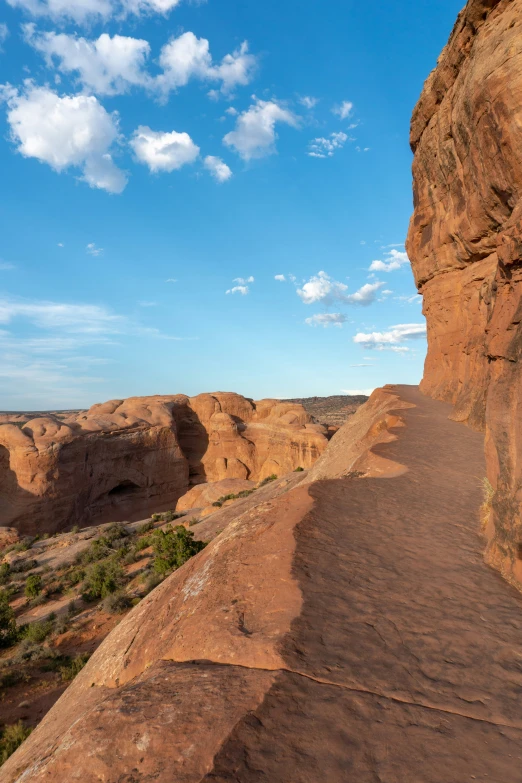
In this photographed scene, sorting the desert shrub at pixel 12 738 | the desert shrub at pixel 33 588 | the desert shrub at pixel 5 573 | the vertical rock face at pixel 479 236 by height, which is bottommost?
the desert shrub at pixel 5 573

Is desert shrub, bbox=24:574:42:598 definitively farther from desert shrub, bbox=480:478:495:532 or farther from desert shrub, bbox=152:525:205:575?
desert shrub, bbox=480:478:495:532

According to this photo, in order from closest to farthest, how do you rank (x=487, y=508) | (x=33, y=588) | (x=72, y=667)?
(x=487, y=508) < (x=72, y=667) < (x=33, y=588)

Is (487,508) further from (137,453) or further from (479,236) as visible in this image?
(137,453)

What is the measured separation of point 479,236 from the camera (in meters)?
14.6

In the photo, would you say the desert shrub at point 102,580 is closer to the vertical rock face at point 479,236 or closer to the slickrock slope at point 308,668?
the slickrock slope at point 308,668

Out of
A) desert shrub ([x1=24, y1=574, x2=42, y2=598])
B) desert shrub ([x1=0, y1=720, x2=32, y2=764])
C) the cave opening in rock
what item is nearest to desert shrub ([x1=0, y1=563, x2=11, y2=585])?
desert shrub ([x1=24, y1=574, x2=42, y2=598])

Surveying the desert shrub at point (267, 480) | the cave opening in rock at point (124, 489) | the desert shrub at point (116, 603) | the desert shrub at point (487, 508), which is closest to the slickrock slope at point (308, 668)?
the desert shrub at point (487, 508)

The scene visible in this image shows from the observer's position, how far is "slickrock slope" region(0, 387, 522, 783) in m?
2.54

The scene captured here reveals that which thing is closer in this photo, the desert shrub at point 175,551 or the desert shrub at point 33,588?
the desert shrub at point 175,551

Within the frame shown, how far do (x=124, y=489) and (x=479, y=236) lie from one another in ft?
99.1

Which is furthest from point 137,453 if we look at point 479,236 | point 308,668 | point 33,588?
point 308,668

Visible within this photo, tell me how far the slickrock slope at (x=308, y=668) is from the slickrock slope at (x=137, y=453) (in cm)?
2540

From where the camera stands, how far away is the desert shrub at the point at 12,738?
693 centimetres

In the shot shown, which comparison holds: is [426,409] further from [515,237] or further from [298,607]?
[298,607]
